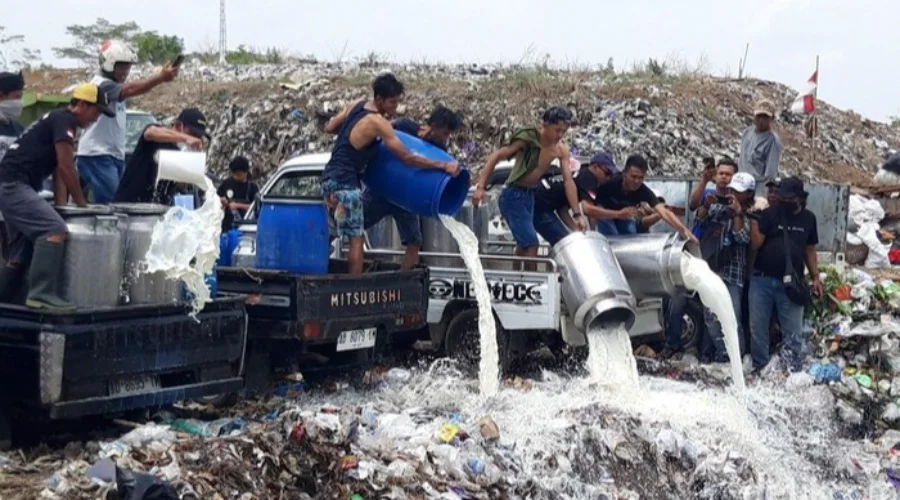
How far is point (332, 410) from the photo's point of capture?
23.8 feet

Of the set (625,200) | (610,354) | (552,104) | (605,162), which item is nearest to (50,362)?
(610,354)

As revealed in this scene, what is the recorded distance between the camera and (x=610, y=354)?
28.6ft

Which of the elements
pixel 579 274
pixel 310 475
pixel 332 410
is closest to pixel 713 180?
pixel 579 274

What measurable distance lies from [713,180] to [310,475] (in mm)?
6095

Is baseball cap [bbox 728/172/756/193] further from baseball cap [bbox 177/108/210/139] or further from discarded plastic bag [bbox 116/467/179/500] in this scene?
discarded plastic bag [bbox 116/467/179/500]

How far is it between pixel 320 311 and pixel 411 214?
1.57 metres

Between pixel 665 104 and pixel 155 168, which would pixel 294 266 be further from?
pixel 665 104

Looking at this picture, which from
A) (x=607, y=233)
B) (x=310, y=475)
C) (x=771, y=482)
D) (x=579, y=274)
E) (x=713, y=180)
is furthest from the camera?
(x=713, y=180)

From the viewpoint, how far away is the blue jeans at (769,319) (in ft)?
32.4

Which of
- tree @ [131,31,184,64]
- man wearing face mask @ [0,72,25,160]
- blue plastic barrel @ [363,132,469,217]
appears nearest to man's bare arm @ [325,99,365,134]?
blue plastic barrel @ [363,132,469,217]

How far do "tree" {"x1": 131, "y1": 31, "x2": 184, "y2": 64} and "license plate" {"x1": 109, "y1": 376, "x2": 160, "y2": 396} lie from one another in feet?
73.9

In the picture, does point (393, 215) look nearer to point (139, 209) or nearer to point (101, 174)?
point (101, 174)

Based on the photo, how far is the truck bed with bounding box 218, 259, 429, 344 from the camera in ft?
24.9

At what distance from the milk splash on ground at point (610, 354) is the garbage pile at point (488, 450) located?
0.18 meters
